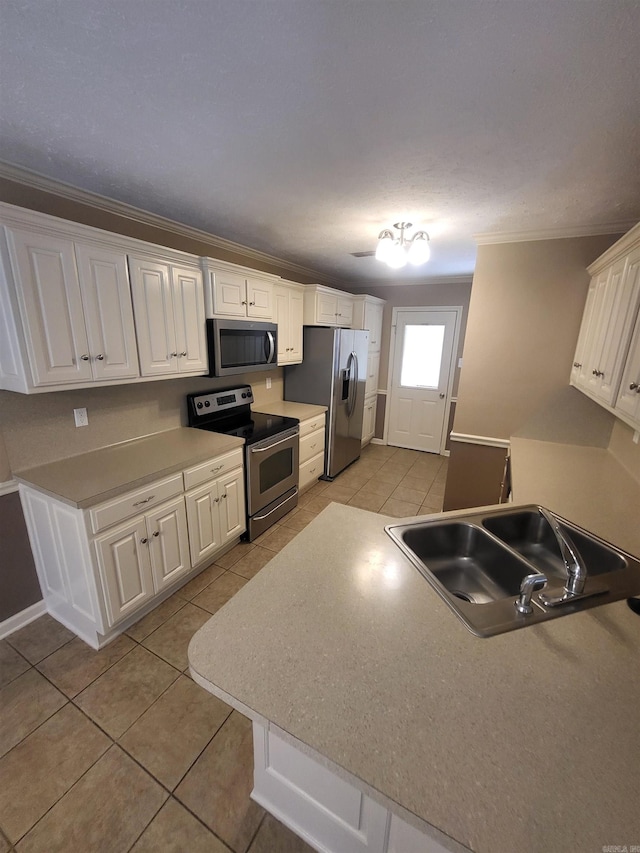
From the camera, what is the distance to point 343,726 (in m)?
0.69

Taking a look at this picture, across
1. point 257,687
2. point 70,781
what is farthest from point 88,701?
point 257,687

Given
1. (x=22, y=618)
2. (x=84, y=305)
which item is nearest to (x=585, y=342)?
(x=84, y=305)

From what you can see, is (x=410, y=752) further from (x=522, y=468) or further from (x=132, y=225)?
(x=132, y=225)

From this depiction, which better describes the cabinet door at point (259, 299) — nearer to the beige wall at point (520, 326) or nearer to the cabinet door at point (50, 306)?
the cabinet door at point (50, 306)

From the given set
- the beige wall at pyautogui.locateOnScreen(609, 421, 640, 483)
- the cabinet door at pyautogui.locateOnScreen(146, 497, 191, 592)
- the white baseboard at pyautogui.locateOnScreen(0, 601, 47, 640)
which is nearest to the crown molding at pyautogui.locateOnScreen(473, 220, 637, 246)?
the beige wall at pyautogui.locateOnScreen(609, 421, 640, 483)

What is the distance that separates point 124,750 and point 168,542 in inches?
35.9

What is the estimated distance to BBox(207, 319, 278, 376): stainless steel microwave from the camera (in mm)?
2539

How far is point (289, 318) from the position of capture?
339cm

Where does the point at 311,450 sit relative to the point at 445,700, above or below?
below

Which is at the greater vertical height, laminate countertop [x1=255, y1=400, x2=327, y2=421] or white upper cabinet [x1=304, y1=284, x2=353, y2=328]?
white upper cabinet [x1=304, y1=284, x2=353, y2=328]

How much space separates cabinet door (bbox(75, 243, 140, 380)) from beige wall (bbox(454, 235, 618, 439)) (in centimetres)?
243

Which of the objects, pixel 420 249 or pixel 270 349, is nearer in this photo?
pixel 420 249

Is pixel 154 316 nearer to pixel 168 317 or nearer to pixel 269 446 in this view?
pixel 168 317

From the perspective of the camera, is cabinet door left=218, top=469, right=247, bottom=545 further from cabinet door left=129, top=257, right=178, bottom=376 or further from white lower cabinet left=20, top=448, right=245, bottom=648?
cabinet door left=129, top=257, right=178, bottom=376
